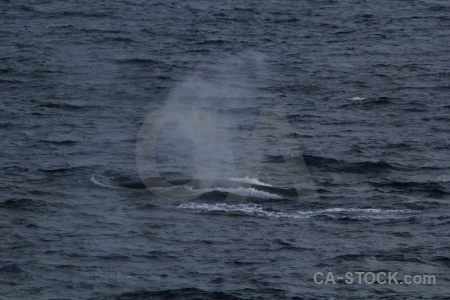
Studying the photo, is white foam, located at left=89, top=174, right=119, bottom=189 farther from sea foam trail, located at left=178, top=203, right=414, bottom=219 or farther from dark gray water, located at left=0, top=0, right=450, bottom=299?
sea foam trail, located at left=178, top=203, right=414, bottom=219

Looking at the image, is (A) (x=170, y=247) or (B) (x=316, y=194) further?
(B) (x=316, y=194)

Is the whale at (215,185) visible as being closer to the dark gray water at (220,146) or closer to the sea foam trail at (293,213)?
the dark gray water at (220,146)

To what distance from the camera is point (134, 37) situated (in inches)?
3600

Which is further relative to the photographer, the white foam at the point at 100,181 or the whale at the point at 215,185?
the white foam at the point at 100,181

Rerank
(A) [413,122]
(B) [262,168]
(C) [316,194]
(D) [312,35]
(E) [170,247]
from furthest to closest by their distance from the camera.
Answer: (D) [312,35] < (A) [413,122] < (B) [262,168] < (C) [316,194] < (E) [170,247]

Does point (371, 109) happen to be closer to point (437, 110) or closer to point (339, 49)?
point (437, 110)

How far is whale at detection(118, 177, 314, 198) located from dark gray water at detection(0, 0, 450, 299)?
803 millimetres

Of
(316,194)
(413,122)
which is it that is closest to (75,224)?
(316,194)

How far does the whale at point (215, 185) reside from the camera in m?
50.3

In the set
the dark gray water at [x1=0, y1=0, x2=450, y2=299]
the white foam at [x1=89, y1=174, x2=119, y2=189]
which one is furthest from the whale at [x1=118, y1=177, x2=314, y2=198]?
the dark gray water at [x1=0, y1=0, x2=450, y2=299]

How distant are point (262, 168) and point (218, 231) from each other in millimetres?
10806

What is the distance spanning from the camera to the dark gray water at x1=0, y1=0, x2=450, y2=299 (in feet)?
135

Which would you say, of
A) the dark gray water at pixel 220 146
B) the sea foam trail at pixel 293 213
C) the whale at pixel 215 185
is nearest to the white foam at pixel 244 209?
the sea foam trail at pixel 293 213

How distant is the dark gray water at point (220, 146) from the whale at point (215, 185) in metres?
0.80
